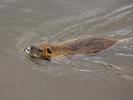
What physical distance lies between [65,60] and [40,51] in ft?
1.77

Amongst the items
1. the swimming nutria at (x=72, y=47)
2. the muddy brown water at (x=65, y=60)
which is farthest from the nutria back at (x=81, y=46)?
the muddy brown water at (x=65, y=60)

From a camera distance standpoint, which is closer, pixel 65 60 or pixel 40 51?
pixel 40 51

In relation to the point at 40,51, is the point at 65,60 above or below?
below

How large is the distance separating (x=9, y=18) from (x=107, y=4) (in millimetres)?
2737

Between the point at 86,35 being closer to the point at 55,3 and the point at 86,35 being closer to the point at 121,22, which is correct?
the point at 121,22

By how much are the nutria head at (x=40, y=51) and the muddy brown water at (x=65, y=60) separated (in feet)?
0.63

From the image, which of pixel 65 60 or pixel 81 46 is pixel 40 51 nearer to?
pixel 65 60

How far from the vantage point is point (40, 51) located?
5414mm

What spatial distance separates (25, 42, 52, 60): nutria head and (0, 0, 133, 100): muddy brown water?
0.63 feet

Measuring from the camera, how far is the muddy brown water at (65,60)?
4469 mm

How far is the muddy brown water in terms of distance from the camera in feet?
14.7

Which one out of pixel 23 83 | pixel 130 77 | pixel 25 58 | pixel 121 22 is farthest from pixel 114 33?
pixel 23 83

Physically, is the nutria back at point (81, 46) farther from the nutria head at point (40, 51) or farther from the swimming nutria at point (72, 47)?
the nutria head at point (40, 51)

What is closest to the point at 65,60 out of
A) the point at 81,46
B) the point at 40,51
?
the point at 81,46
